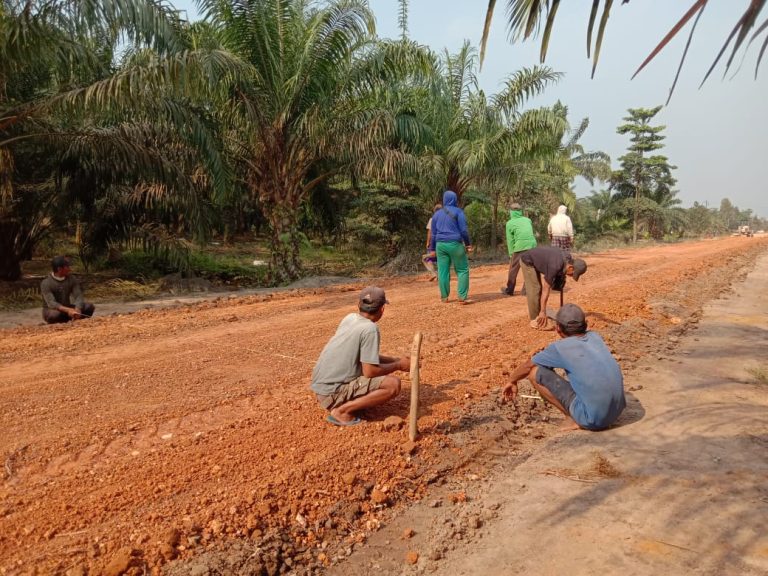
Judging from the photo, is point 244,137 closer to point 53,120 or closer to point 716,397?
point 53,120

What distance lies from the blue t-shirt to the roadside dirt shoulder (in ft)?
0.54

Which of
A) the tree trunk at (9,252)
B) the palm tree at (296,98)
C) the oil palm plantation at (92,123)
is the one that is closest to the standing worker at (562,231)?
the palm tree at (296,98)

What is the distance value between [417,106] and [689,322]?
10.3 meters

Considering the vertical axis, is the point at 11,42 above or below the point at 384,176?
above

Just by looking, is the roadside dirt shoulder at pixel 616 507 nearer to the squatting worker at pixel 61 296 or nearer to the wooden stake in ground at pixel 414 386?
the wooden stake in ground at pixel 414 386

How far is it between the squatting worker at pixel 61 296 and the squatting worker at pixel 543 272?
19.7 feet

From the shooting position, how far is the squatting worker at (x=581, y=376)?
4387 mm

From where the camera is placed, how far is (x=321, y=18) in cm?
1177

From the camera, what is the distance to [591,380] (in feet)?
14.4

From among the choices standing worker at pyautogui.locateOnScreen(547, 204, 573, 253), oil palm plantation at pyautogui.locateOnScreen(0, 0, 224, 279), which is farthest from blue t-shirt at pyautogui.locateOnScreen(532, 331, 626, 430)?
oil palm plantation at pyautogui.locateOnScreen(0, 0, 224, 279)

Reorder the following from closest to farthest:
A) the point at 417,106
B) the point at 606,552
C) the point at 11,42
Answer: the point at 606,552
the point at 11,42
the point at 417,106

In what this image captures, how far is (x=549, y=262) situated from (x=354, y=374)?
3.80 meters

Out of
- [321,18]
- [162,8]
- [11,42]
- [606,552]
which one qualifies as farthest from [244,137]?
[606,552]

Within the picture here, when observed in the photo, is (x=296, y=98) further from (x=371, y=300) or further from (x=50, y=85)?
(x=371, y=300)
